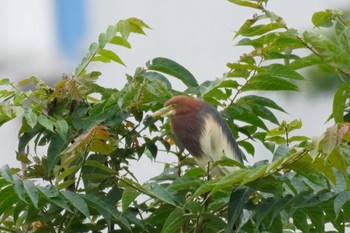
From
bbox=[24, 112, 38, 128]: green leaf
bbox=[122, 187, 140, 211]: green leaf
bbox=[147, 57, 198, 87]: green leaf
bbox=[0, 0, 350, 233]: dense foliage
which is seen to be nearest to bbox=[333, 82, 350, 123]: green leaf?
bbox=[0, 0, 350, 233]: dense foliage

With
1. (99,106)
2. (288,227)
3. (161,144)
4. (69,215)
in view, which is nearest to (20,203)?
(69,215)

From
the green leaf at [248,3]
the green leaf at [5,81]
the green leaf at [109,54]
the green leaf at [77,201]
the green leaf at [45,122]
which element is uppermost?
the green leaf at [248,3]

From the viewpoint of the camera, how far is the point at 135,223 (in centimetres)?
154

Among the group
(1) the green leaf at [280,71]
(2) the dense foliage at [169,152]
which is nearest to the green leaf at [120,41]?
(2) the dense foliage at [169,152]

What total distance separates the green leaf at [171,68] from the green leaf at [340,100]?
0.90 ft

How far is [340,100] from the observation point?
1603 mm

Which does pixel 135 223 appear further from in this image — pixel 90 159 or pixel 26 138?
pixel 26 138

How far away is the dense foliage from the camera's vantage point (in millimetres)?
1408

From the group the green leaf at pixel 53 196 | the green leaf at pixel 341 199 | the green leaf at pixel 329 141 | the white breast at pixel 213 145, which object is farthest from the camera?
the white breast at pixel 213 145

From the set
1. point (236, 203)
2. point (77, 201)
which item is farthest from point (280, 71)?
point (77, 201)

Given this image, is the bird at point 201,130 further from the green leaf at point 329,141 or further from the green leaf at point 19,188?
the green leaf at point 329,141

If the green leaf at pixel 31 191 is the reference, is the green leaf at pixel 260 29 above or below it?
above

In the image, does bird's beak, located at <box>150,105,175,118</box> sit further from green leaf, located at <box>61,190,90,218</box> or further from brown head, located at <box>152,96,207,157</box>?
green leaf, located at <box>61,190,90,218</box>

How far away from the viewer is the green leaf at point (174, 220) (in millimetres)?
1456
